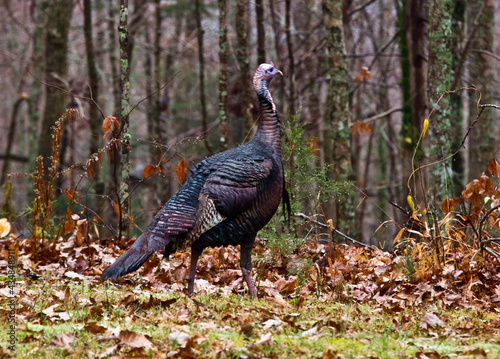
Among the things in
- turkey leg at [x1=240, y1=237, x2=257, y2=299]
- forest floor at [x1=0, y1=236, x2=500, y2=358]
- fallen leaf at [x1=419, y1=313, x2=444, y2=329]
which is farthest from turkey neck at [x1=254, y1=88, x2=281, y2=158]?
fallen leaf at [x1=419, y1=313, x2=444, y2=329]

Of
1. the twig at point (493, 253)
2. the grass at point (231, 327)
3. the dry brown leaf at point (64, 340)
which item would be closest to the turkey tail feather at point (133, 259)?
the grass at point (231, 327)

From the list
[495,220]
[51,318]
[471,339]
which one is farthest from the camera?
[495,220]

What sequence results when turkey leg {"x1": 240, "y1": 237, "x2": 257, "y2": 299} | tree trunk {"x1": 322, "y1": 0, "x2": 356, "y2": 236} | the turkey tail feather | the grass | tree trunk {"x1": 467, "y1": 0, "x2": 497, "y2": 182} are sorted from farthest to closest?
tree trunk {"x1": 467, "y1": 0, "x2": 497, "y2": 182} → tree trunk {"x1": 322, "y1": 0, "x2": 356, "y2": 236} → turkey leg {"x1": 240, "y1": 237, "x2": 257, "y2": 299} → the turkey tail feather → the grass

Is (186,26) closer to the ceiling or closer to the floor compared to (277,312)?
closer to the ceiling

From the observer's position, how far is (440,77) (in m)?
8.41

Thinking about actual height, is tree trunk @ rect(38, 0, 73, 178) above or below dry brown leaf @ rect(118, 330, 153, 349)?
above

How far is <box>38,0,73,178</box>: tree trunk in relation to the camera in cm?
1289

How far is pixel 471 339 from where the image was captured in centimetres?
391

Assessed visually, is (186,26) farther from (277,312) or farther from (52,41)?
(277,312)

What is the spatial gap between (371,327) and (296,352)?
1.04m

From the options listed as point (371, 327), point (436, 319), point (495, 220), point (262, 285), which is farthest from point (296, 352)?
point (495, 220)

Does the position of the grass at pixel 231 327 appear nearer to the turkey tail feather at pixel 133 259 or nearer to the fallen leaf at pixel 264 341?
the fallen leaf at pixel 264 341

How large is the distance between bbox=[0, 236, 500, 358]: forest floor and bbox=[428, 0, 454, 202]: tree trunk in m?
2.00

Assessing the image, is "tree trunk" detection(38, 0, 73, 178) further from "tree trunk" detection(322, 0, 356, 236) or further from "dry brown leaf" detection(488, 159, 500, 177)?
"dry brown leaf" detection(488, 159, 500, 177)
